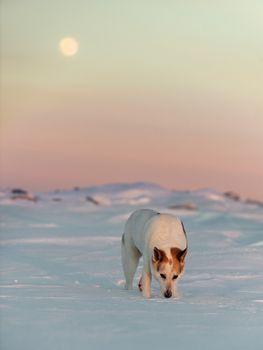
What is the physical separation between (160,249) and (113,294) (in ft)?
2.50

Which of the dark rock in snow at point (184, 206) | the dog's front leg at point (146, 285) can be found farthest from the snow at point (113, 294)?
the dark rock in snow at point (184, 206)

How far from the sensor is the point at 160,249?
9.06 meters

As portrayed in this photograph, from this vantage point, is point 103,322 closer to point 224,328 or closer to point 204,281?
point 224,328

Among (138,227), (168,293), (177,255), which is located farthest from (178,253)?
(138,227)

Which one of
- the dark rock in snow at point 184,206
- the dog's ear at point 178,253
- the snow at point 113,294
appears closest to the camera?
the snow at point 113,294

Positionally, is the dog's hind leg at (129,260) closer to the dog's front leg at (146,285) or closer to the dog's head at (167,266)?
the dog's front leg at (146,285)

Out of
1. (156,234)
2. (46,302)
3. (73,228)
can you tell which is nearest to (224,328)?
(46,302)

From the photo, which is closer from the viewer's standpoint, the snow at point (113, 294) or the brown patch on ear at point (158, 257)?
the snow at point (113, 294)

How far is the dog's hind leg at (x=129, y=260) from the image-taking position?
10.3 m

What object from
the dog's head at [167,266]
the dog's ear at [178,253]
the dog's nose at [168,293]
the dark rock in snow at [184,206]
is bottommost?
the dark rock in snow at [184,206]

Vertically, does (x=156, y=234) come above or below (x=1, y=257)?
above

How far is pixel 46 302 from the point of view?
8.02m

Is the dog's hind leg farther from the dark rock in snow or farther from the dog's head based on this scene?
the dark rock in snow

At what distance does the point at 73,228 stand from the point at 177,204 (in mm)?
6191
